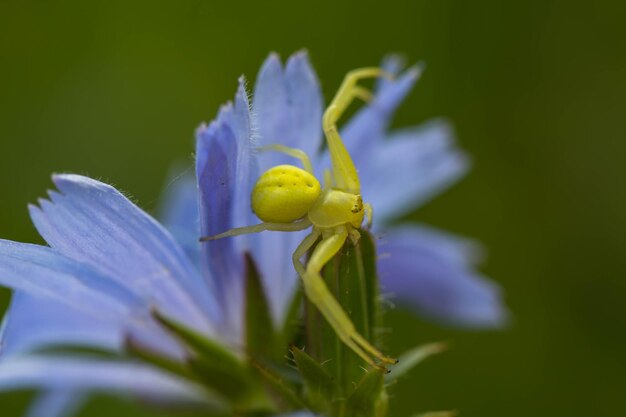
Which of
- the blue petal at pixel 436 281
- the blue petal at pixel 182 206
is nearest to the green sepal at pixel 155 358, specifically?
the blue petal at pixel 182 206

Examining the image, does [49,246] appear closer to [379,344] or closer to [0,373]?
[0,373]

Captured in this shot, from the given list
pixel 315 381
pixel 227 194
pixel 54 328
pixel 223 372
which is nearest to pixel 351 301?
pixel 315 381

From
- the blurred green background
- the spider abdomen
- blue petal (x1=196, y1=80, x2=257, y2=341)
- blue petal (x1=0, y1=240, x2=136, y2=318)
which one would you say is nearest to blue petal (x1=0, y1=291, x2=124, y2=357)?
blue petal (x1=0, y1=240, x2=136, y2=318)

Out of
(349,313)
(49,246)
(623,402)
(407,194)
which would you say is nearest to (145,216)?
(49,246)

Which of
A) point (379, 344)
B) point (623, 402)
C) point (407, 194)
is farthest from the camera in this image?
point (623, 402)

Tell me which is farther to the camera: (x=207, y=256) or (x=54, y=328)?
(x=54, y=328)

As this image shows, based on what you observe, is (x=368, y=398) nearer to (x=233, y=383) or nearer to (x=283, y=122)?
(x=233, y=383)
